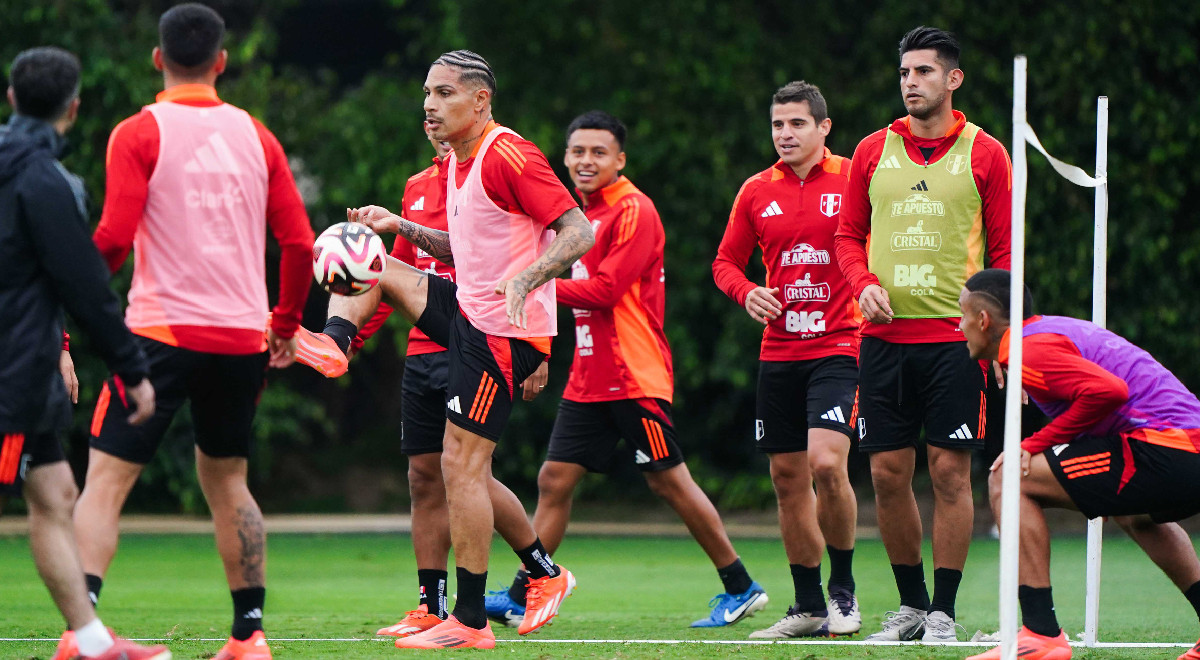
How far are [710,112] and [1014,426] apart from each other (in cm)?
1035

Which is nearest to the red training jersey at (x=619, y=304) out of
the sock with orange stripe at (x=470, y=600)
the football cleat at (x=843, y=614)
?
the football cleat at (x=843, y=614)

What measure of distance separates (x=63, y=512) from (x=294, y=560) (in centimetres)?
681

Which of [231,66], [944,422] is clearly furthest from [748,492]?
[944,422]

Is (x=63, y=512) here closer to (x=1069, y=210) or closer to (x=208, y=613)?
(x=208, y=613)

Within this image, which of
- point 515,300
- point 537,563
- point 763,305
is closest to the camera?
point 515,300

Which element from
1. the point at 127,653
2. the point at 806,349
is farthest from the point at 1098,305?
the point at 127,653

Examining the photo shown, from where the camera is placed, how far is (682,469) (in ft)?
23.2

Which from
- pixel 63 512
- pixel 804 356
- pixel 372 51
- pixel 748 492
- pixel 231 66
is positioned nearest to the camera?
pixel 63 512

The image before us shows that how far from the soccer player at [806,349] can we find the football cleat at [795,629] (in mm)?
98

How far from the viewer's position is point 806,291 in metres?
6.70

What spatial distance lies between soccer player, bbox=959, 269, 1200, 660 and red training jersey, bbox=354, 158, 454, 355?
2845mm

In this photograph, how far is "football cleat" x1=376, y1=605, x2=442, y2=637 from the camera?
5.99 meters

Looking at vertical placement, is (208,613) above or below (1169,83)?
below

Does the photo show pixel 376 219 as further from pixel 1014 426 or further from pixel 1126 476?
pixel 1126 476
